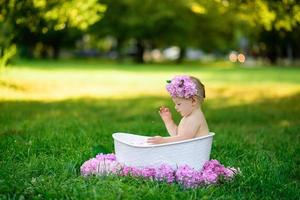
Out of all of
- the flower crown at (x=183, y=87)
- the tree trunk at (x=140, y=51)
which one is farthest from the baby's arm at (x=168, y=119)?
the tree trunk at (x=140, y=51)

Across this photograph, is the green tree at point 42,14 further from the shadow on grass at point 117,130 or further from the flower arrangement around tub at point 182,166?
the flower arrangement around tub at point 182,166

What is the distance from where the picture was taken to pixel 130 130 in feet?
27.1

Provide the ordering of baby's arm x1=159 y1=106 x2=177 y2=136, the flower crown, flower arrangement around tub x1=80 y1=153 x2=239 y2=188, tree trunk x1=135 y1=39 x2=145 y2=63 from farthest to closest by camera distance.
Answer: tree trunk x1=135 y1=39 x2=145 y2=63, baby's arm x1=159 y1=106 x2=177 y2=136, the flower crown, flower arrangement around tub x1=80 y1=153 x2=239 y2=188

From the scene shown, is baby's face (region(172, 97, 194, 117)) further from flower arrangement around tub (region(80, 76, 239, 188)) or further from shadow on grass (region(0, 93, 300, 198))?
shadow on grass (region(0, 93, 300, 198))

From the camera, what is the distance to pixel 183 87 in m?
5.17

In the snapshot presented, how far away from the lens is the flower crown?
5.16 metres

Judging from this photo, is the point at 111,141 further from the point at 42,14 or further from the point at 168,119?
the point at 42,14

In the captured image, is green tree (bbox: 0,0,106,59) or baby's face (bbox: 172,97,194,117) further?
green tree (bbox: 0,0,106,59)

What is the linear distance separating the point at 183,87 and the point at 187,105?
197 mm

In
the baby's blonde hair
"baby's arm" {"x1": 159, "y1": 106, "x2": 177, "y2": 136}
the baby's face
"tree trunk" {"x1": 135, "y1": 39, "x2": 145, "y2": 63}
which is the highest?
the baby's blonde hair

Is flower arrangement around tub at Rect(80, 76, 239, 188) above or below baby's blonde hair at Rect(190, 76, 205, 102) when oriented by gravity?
below

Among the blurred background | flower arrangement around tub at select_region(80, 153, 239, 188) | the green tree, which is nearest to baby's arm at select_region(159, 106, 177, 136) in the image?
flower arrangement around tub at select_region(80, 153, 239, 188)

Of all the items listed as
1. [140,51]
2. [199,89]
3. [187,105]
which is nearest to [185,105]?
[187,105]

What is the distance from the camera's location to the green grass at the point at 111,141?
15.0 ft
